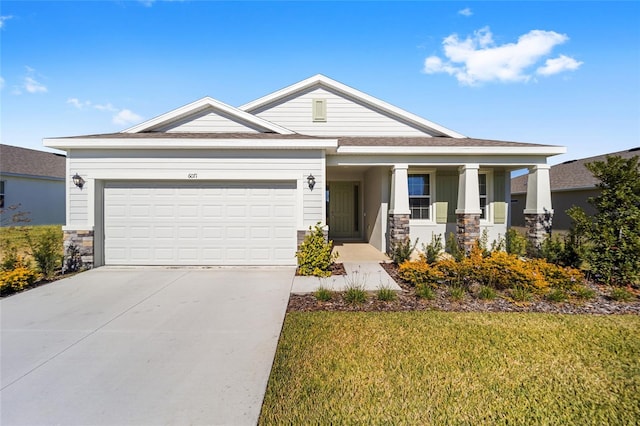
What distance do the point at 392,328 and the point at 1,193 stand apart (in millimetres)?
21780

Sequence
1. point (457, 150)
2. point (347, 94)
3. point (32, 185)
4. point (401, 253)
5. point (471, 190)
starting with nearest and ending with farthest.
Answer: point (401, 253)
point (457, 150)
point (471, 190)
point (347, 94)
point (32, 185)

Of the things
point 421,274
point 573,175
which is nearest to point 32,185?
point 421,274

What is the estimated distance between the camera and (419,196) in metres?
10.4

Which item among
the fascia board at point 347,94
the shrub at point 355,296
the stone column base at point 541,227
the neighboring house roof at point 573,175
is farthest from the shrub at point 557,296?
the neighboring house roof at point 573,175

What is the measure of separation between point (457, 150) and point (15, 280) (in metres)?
11.7

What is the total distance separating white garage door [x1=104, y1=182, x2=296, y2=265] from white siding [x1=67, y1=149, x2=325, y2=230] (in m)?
0.28

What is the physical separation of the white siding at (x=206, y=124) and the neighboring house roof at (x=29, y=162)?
13975 millimetres

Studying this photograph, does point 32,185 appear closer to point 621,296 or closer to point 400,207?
point 400,207

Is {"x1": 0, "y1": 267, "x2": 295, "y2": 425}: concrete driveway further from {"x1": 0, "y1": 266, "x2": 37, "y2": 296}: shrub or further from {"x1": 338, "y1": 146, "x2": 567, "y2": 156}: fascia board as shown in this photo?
{"x1": 338, "y1": 146, "x2": 567, "y2": 156}: fascia board

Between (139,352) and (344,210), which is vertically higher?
(344,210)

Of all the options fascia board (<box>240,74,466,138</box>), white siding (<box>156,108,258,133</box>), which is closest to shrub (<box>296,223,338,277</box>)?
white siding (<box>156,108,258,133</box>)

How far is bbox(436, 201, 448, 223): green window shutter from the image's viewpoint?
1038 cm

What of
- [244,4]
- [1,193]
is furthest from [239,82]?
[1,193]

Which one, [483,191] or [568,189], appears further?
[568,189]
